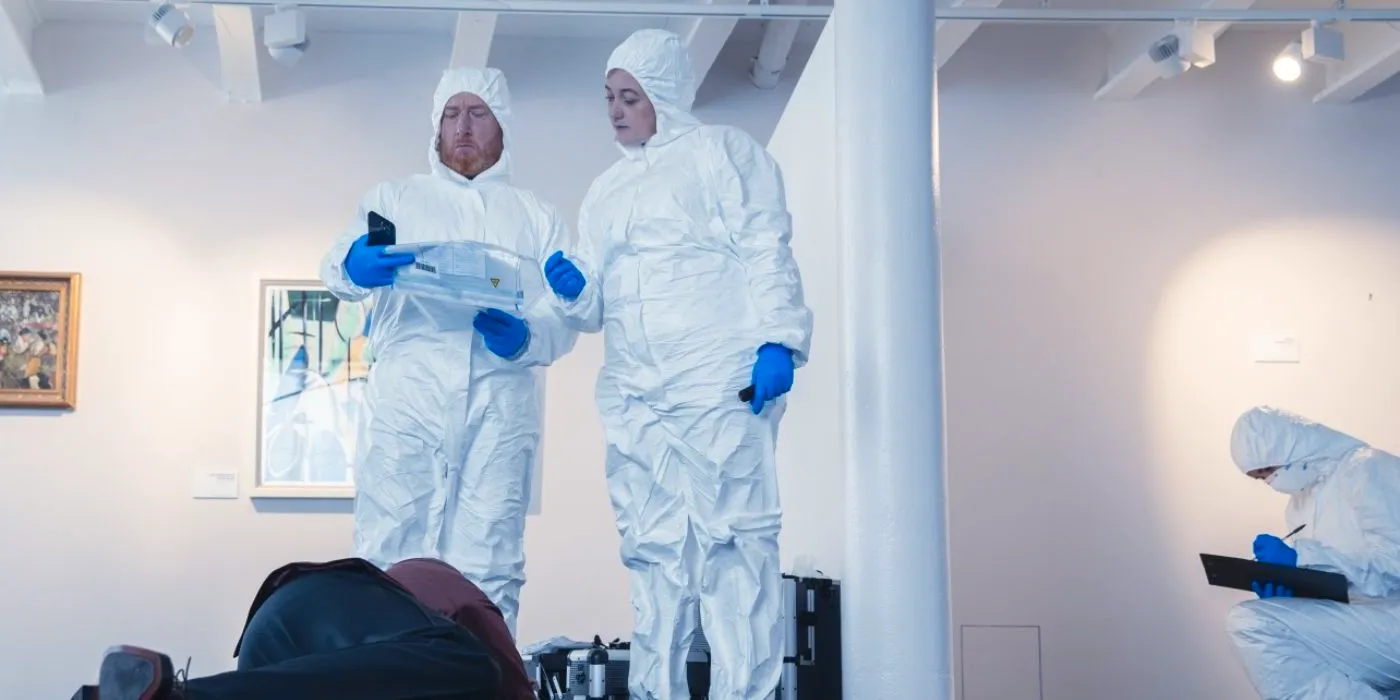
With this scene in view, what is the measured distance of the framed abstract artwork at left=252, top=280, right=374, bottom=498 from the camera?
5.05 m

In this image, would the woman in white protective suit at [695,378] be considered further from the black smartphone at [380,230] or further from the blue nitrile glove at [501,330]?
the black smartphone at [380,230]

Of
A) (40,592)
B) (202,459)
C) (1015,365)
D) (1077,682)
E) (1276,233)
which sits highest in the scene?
(1276,233)

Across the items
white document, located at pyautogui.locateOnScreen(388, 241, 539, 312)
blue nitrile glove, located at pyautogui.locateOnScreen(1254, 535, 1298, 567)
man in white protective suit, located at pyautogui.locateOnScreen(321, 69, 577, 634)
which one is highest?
white document, located at pyautogui.locateOnScreen(388, 241, 539, 312)

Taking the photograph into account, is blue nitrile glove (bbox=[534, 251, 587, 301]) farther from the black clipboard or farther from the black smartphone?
the black clipboard

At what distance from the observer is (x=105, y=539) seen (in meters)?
4.95

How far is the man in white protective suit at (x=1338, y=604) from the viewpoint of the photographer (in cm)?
376

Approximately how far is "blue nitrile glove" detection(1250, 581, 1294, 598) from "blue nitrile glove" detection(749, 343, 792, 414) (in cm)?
201

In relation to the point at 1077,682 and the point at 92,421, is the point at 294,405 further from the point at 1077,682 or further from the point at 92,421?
the point at 1077,682

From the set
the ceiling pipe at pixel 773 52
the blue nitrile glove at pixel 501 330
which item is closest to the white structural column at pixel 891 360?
the blue nitrile glove at pixel 501 330

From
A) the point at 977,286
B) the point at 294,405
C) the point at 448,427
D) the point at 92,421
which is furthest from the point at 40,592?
the point at 977,286

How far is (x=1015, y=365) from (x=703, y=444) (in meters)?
2.93

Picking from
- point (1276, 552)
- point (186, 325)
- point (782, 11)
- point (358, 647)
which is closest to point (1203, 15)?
point (782, 11)

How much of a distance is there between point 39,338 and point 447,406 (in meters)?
2.76

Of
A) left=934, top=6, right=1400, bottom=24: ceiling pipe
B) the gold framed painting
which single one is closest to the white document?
left=934, top=6, right=1400, bottom=24: ceiling pipe
